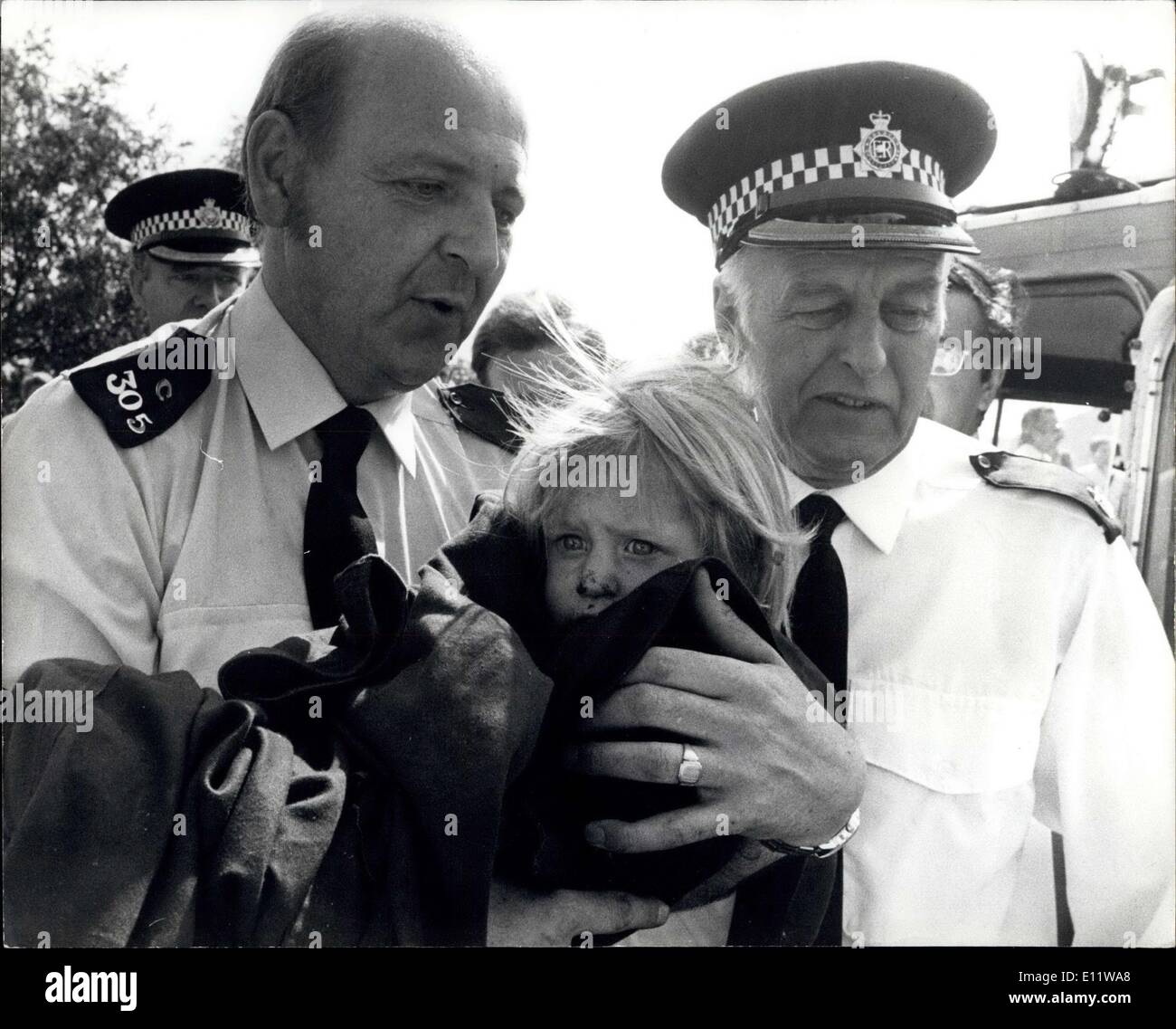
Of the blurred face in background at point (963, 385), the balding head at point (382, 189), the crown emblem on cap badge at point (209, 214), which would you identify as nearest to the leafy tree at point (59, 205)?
the crown emblem on cap badge at point (209, 214)

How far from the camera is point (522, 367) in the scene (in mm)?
2051

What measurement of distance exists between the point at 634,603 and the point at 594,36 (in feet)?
3.25

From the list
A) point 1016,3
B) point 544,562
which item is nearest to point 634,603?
point 544,562

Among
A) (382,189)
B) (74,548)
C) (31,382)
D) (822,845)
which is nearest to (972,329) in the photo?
(822,845)

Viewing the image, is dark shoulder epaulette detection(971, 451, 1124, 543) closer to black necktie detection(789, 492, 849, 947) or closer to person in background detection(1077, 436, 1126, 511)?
person in background detection(1077, 436, 1126, 511)

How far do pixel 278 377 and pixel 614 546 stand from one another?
0.62 meters

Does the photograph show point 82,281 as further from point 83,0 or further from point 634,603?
point 634,603

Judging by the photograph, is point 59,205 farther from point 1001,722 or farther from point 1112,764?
point 1112,764

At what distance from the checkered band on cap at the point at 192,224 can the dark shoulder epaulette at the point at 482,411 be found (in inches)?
18.2

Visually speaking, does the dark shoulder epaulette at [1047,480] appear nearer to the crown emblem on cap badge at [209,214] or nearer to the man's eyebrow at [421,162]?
the man's eyebrow at [421,162]

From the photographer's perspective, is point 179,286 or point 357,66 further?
point 179,286

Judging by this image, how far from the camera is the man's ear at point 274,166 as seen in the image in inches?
72.3

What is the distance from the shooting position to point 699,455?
1.75 meters
